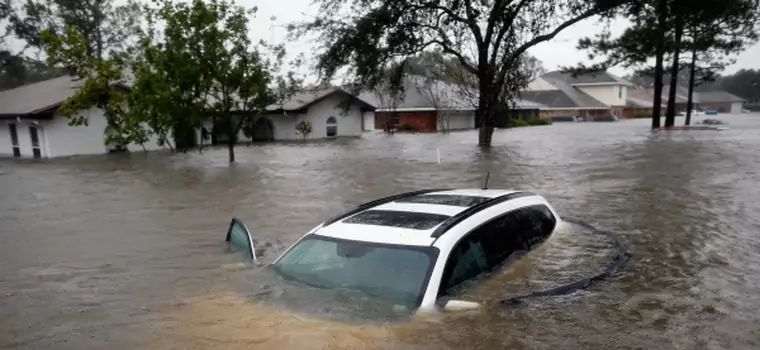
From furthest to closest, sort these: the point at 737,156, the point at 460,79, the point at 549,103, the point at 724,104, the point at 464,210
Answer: the point at 724,104, the point at 549,103, the point at 460,79, the point at 737,156, the point at 464,210

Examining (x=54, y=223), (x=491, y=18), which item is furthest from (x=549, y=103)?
(x=54, y=223)

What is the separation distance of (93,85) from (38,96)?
654 centimetres

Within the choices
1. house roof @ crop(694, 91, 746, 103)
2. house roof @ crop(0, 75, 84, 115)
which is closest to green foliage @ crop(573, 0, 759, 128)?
house roof @ crop(0, 75, 84, 115)

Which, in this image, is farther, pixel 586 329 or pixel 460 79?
pixel 460 79

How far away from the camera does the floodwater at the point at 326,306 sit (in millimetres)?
4641

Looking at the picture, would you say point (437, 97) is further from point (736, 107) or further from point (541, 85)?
point (736, 107)

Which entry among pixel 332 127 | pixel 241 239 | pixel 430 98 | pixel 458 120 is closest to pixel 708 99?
pixel 458 120

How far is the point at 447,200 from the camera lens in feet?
18.6

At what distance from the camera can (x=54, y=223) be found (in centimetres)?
1033

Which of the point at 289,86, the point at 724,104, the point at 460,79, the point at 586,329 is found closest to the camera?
the point at 586,329

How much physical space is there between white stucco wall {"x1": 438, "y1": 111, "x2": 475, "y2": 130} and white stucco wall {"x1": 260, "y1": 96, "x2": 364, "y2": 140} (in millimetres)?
9371

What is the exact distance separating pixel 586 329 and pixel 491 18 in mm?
22922

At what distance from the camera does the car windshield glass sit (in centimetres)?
446

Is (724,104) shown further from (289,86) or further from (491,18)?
(289,86)
